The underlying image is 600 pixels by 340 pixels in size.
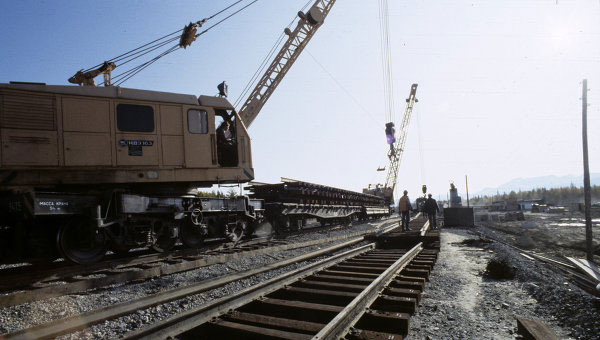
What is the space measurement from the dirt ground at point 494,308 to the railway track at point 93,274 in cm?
447

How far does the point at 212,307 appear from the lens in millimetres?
3684

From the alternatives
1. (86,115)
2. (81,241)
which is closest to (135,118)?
(86,115)

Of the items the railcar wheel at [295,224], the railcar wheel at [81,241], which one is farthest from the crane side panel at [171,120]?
the railcar wheel at [295,224]

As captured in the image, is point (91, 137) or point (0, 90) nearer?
point (0, 90)

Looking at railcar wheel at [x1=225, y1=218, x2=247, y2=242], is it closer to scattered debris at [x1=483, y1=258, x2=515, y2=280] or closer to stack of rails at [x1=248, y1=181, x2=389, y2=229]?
stack of rails at [x1=248, y1=181, x2=389, y2=229]

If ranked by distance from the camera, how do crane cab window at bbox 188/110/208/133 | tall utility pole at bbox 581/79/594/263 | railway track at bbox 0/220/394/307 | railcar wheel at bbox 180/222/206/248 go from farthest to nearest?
tall utility pole at bbox 581/79/594/263 → railcar wheel at bbox 180/222/206/248 → crane cab window at bbox 188/110/208/133 → railway track at bbox 0/220/394/307

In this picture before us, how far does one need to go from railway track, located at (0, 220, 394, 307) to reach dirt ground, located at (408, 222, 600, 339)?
14.7ft

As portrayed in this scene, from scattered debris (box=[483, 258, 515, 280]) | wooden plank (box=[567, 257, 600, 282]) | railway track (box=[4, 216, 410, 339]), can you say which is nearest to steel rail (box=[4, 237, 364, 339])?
railway track (box=[4, 216, 410, 339])

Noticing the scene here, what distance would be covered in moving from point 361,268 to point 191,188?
4857 millimetres

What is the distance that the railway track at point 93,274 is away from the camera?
16.3 ft

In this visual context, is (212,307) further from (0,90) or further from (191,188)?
(0,90)

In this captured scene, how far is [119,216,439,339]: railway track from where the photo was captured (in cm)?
315

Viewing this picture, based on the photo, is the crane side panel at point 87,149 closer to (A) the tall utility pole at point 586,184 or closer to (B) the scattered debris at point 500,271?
(B) the scattered debris at point 500,271

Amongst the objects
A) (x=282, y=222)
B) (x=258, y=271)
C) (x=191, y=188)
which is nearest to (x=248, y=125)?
(x=282, y=222)
